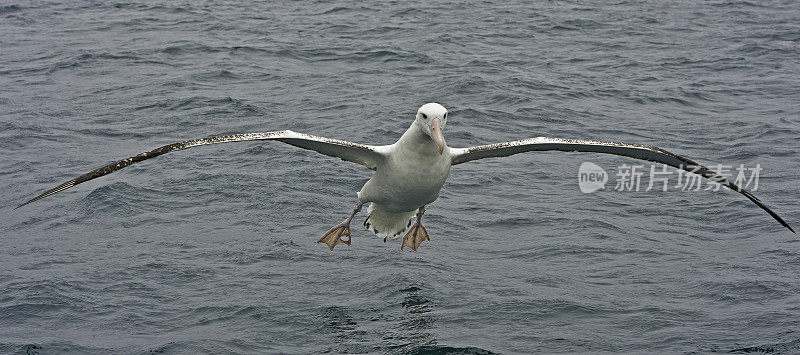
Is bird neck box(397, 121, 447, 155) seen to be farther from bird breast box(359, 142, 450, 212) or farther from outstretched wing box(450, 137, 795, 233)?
outstretched wing box(450, 137, 795, 233)

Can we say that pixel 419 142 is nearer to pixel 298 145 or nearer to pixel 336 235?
pixel 298 145

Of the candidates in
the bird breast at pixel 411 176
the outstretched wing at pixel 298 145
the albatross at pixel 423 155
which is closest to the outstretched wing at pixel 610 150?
the albatross at pixel 423 155

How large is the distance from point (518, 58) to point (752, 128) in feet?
22.9

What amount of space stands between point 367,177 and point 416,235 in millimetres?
3361

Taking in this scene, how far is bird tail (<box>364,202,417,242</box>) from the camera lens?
1404cm

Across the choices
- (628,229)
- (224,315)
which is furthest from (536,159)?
(224,315)

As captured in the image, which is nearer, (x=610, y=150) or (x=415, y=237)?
(x=610, y=150)

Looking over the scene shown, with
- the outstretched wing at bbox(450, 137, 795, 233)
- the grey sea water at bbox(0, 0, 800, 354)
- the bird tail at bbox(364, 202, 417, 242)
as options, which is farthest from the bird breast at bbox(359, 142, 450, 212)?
the grey sea water at bbox(0, 0, 800, 354)

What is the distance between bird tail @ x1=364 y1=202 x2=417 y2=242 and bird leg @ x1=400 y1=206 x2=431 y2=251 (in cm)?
10

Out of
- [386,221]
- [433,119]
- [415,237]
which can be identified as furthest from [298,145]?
[415,237]

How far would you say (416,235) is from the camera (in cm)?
1430

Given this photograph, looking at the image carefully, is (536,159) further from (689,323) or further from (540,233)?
(689,323)

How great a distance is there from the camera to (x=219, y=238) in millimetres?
14828

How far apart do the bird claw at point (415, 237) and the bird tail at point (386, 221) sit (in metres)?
0.12
